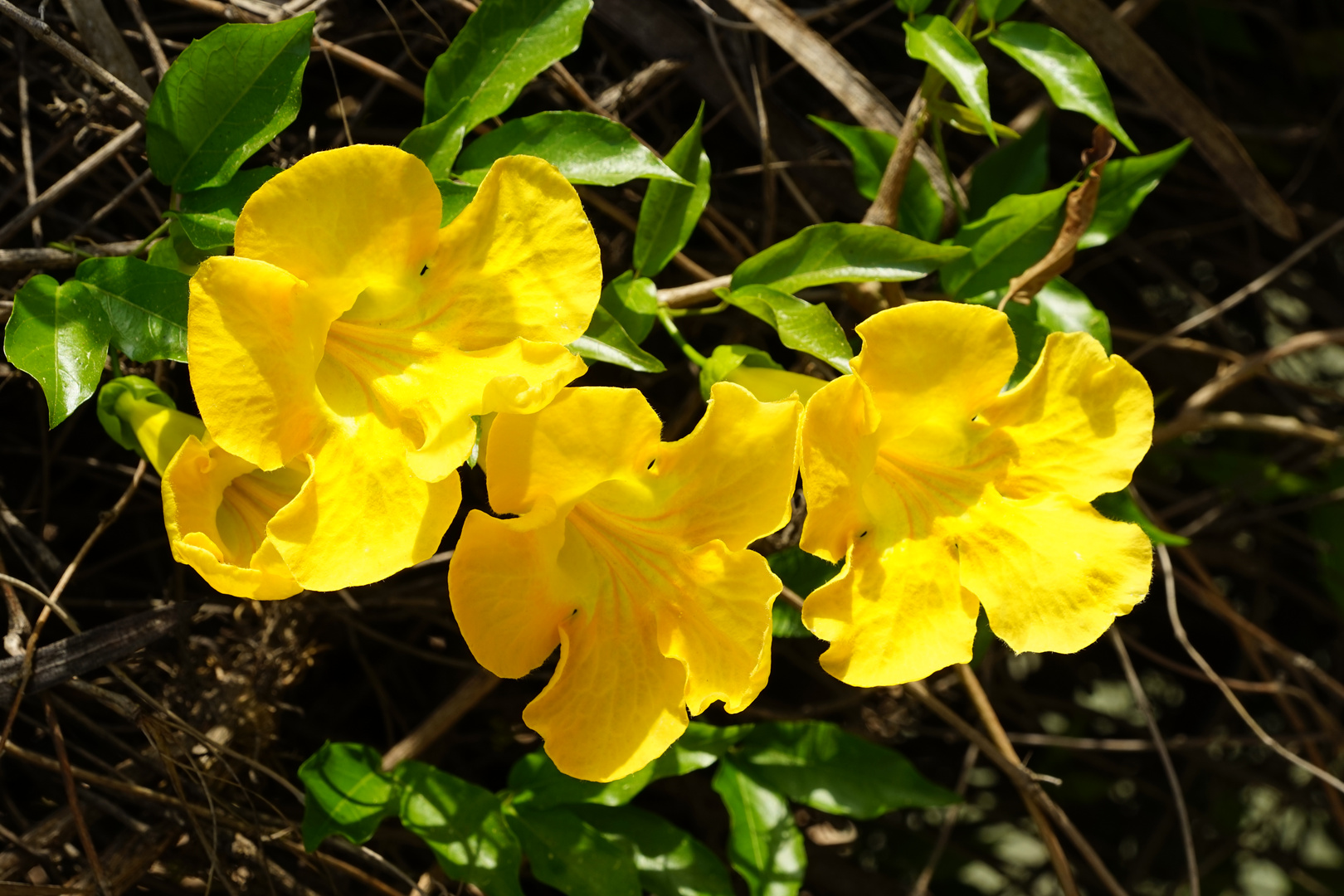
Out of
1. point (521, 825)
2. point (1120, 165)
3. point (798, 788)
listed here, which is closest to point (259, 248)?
point (521, 825)

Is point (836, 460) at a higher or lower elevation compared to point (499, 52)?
lower

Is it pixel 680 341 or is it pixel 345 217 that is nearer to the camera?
pixel 345 217

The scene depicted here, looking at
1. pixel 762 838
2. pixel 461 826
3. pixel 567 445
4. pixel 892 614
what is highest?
pixel 567 445

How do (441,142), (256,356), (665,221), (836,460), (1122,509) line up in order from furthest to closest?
(1122,509), (665,221), (441,142), (836,460), (256,356)

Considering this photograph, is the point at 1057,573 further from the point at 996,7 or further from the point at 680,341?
the point at 996,7

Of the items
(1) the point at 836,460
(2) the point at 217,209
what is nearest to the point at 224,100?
(2) the point at 217,209

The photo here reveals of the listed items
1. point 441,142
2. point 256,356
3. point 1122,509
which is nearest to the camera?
point 256,356

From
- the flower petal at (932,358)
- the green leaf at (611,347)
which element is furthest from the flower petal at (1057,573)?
the green leaf at (611,347)
